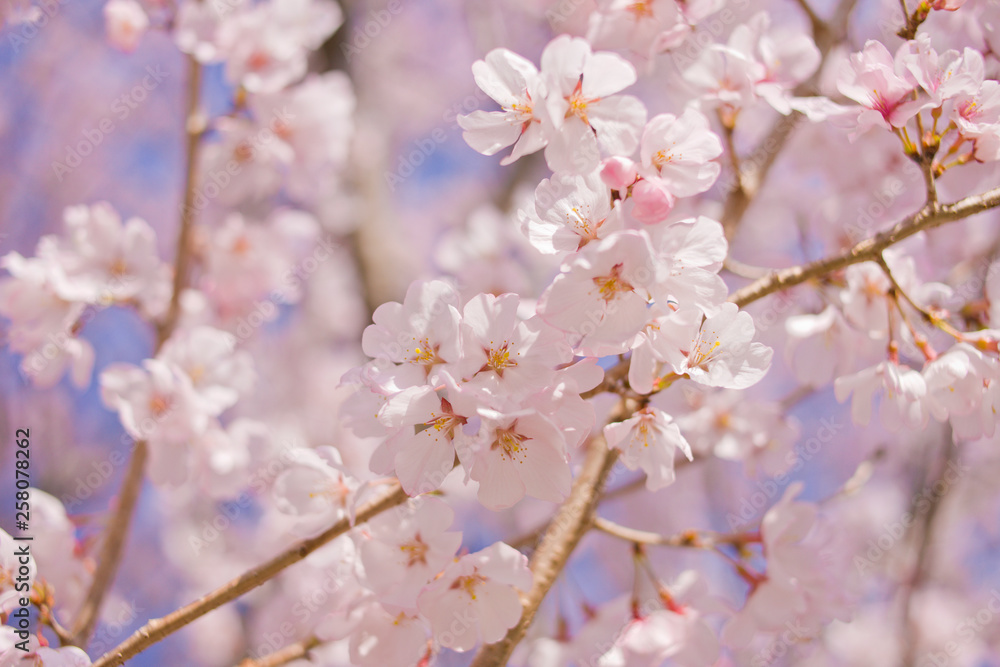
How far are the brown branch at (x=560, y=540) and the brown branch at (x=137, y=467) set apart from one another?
33.7 inches

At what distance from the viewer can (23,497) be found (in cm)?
153

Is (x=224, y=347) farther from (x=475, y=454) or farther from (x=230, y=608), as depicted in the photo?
(x=230, y=608)

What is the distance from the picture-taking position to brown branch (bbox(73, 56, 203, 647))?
4.86ft

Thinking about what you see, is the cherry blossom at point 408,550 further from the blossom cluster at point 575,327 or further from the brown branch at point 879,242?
the brown branch at point 879,242

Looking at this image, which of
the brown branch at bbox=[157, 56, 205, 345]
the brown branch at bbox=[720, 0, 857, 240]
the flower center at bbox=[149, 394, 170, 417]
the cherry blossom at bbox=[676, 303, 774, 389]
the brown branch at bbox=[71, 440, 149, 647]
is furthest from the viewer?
the brown branch at bbox=[157, 56, 205, 345]

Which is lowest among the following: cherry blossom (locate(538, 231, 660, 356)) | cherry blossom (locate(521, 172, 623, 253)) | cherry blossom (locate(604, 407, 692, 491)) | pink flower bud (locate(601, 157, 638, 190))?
cherry blossom (locate(604, 407, 692, 491))

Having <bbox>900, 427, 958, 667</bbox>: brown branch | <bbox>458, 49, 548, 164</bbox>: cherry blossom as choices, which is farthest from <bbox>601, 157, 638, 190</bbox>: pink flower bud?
<bbox>900, 427, 958, 667</bbox>: brown branch

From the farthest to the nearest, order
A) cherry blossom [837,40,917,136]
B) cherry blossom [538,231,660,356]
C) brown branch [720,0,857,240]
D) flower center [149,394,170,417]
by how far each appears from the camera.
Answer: flower center [149,394,170,417] < brown branch [720,0,857,240] < cherry blossom [837,40,917,136] < cherry blossom [538,231,660,356]

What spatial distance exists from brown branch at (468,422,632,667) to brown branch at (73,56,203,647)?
0.85 m

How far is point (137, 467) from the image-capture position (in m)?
1.72

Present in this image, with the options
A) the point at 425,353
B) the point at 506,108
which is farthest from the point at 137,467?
the point at 506,108

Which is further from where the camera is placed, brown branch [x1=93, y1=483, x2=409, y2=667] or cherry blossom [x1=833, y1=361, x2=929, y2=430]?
cherry blossom [x1=833, y1=361, x2=929, y2=430]

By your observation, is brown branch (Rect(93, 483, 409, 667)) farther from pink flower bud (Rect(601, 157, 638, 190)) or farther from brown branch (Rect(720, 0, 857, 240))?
brown branch (Rect(720, 0, 857, 240))

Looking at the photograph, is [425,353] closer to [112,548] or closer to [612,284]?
[612,284]
